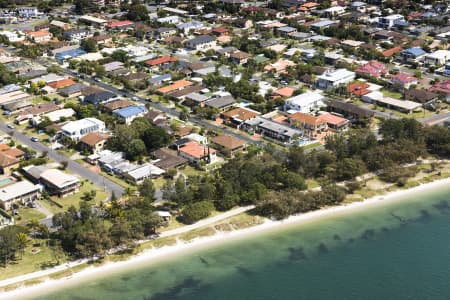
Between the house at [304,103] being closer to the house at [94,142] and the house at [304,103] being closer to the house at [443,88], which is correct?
the house at [443,88]

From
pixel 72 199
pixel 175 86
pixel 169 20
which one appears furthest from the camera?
pixel 169 20

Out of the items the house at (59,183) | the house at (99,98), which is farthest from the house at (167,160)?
the house at (99,98)

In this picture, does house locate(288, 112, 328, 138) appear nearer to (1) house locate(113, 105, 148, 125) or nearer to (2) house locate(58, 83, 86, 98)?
(1) house locate(113, 105, 148, 125)

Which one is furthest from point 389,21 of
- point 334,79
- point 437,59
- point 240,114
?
point 240,114

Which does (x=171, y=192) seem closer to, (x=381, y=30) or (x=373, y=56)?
(x=373, y=56)

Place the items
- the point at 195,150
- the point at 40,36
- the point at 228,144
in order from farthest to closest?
1. the point at 40,36
2. the point at 228,144
3. the point at 195,150

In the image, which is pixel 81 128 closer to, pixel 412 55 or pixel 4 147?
pixel 4 147

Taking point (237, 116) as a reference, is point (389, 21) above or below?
above
